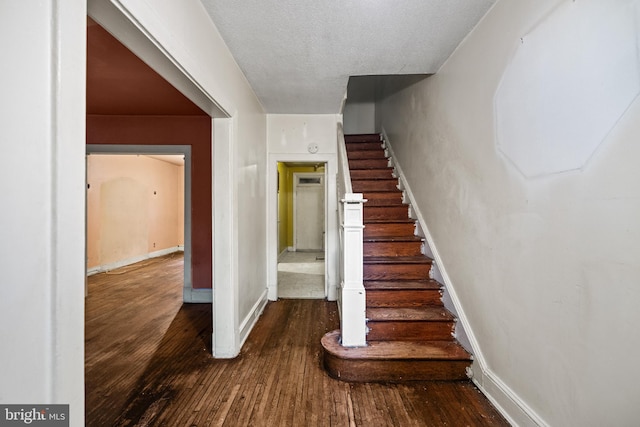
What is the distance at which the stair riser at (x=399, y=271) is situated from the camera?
256 cm

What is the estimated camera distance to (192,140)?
357cm

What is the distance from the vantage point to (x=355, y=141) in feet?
15.2

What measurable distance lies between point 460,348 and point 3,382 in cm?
228

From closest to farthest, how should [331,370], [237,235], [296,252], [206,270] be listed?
[331,370] → [237,235] → [206,270] → [296,252]

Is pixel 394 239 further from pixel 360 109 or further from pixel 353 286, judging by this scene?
pixel 360 109

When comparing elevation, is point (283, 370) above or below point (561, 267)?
below

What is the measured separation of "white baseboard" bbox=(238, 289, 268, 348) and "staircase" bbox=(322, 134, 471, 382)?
2.52 feet

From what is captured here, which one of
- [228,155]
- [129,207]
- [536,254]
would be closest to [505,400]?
[536,254]

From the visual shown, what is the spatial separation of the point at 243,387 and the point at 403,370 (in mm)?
1085

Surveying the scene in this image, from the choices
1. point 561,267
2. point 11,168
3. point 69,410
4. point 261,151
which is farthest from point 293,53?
point 69,410

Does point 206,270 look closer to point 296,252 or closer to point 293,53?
point 293,53

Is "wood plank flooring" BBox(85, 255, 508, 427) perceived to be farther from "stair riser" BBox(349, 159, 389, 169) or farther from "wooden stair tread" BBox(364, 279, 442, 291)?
"stair riser" BBox(349, 159, 389, 169)

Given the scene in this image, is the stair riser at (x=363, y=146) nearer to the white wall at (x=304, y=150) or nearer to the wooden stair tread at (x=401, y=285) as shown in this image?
the white wall at (x=304, y=150)

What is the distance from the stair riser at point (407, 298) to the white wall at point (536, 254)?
0.85ft
